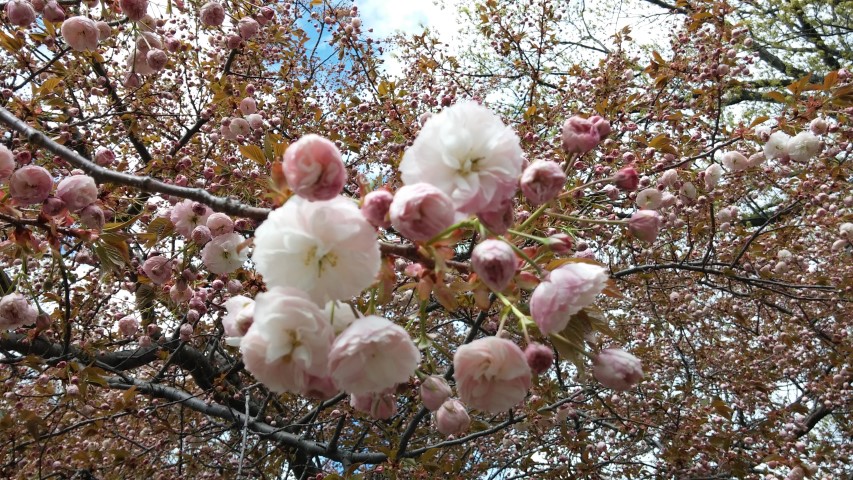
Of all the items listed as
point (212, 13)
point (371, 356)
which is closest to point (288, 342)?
point (371, 356)

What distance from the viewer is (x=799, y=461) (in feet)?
7.35

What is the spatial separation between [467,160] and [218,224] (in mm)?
922

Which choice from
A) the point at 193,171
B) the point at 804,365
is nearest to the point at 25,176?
the point at 193,171

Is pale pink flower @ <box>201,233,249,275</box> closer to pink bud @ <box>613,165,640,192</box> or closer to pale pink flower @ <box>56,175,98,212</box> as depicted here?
pale pink flower @ <box>56,175,98,212</box>

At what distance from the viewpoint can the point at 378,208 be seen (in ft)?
2.19

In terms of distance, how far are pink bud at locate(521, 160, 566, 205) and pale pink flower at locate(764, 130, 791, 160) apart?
1958 mm

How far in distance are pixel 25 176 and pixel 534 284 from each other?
110cm

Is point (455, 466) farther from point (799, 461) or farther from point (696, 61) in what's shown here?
point (696, 61)

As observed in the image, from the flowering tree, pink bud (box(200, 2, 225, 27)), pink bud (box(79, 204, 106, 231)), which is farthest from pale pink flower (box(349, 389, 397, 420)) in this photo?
pink bud (box(200, 2, 225, 27))

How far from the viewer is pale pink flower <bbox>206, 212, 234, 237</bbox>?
4.45 feet

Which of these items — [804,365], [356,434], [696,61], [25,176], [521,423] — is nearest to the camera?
[25,176]

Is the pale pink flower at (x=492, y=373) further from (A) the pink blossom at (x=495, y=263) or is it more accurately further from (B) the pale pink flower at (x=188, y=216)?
(B) the pale pink flower at (x=188, y=216)

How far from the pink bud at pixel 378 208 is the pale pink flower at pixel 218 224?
83 centimetres

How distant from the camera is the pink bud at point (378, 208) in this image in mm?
667
